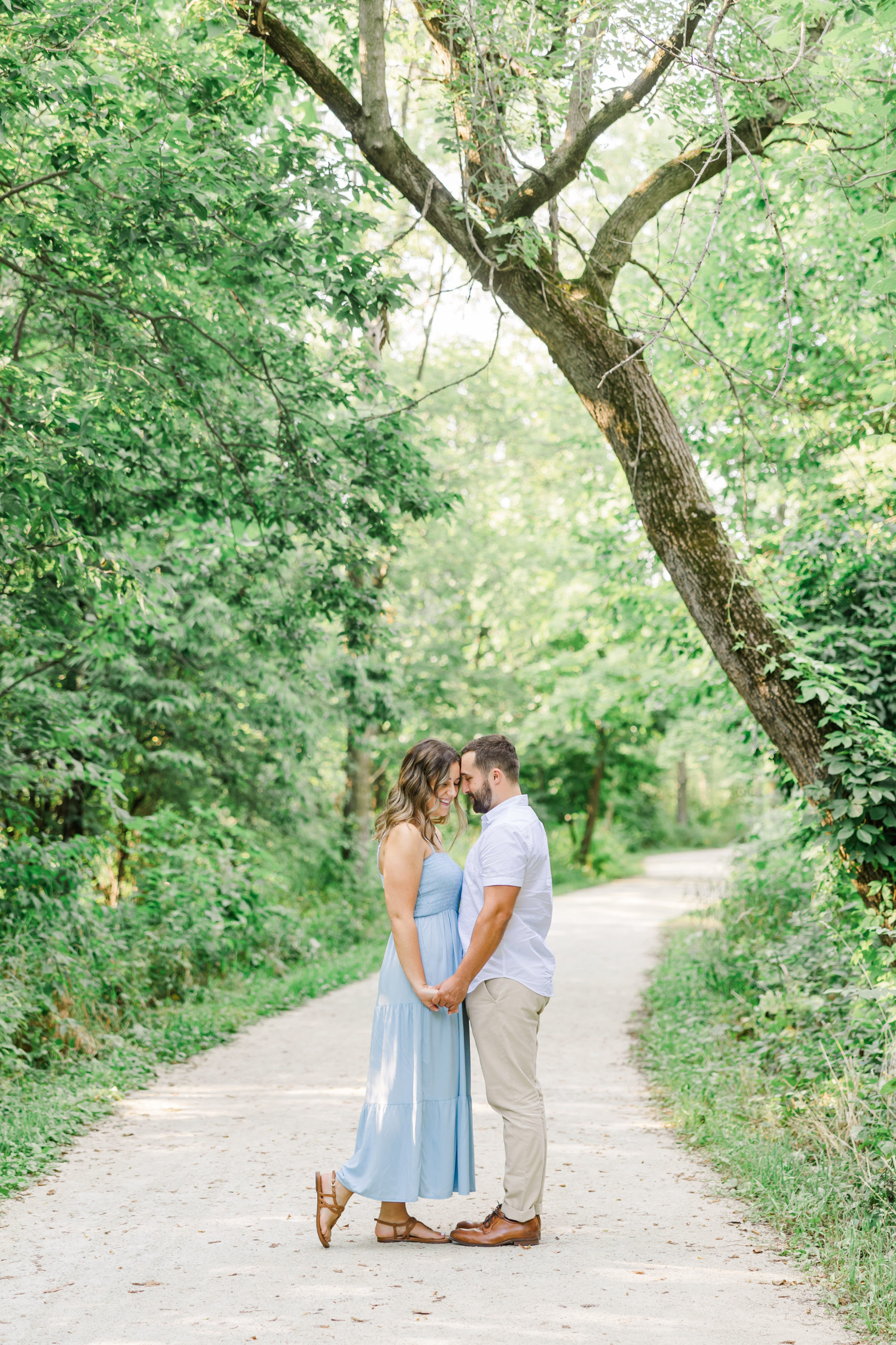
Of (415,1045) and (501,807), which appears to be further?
(501,807)

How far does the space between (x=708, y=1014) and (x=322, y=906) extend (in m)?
8.04

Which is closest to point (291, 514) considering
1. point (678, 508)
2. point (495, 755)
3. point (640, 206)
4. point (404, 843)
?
point (678, 508)

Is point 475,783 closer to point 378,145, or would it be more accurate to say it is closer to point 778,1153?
point 778,1153

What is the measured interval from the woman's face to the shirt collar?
0.16 meters

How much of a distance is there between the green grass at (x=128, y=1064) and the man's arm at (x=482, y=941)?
2.54 metres

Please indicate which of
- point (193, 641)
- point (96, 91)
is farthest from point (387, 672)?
point (96, 91)

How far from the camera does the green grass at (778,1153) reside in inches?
152

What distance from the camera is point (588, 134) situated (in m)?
5.76

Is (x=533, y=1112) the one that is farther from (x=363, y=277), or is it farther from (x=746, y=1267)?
(x=363, y=277)

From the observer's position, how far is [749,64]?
6453 millimetres

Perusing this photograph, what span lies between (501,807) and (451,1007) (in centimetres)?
82

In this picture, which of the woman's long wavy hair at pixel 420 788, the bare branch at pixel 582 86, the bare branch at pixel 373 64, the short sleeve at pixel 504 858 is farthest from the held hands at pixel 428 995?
the bare branch at pixel 373 64

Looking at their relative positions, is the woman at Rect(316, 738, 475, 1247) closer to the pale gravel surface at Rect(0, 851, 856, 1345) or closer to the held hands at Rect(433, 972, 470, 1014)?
the held hands at Rect(433, 972, 470, 1014)

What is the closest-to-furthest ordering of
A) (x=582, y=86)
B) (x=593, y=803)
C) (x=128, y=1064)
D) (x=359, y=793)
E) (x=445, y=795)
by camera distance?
(x=445, y=795)
(x=582, y=86)
(x=128, y=1064)
(x=359, y=793)
(x=593, y=803)
